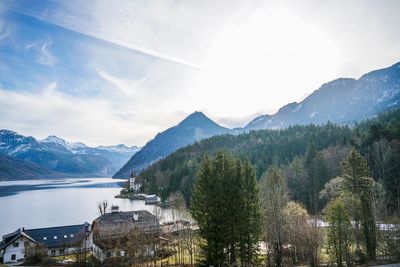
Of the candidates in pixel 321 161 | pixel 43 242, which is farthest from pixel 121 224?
pixel 321 161

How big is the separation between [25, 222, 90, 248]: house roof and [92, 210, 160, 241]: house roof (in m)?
7.19

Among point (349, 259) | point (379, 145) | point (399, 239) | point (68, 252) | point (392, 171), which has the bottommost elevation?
point (68, 252)

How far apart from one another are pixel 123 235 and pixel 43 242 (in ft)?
64.9

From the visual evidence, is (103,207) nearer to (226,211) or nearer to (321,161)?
(321,161)

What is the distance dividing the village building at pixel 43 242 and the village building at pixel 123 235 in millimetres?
3839

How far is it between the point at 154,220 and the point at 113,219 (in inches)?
259

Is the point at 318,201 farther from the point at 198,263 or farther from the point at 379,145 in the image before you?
the point at 198,263

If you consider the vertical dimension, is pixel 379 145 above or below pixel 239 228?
above

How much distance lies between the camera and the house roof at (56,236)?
52.6m

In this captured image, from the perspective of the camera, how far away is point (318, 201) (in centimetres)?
6906

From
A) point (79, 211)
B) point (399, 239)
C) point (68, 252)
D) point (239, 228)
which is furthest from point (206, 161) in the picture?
point (79, 211)

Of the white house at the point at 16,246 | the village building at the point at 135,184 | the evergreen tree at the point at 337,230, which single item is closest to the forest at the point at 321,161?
the evergreen tree at the point at 337,230

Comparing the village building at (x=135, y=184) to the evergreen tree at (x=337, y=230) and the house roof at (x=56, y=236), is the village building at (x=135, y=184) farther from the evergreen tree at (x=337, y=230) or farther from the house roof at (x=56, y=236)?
the evergreen tree at (x=337, y=230)

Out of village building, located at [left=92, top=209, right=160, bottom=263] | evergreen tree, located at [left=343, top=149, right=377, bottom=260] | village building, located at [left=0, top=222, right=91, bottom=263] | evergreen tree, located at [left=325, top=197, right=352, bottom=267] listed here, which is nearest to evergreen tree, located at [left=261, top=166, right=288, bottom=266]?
evergreen tree, located at [left=325, top=197, right=352, bottom=267]
